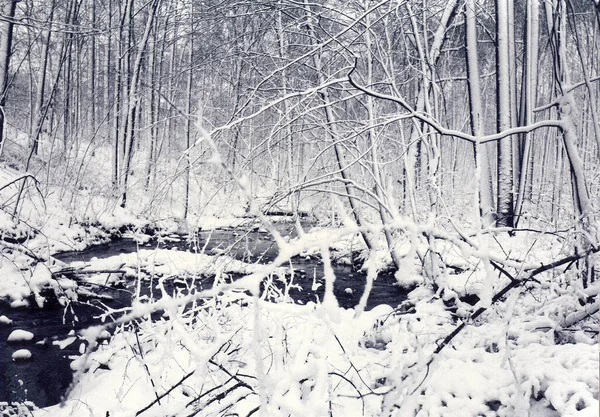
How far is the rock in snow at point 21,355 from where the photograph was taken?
4.70 meters

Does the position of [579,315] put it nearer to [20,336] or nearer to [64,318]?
[64,318]

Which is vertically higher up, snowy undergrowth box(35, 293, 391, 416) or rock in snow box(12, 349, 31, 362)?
snowy undergrowth box(35, 293, 391, 416)

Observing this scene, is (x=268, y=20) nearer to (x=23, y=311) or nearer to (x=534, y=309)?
(x=534, y=309)

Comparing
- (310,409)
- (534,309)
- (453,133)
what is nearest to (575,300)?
(534,309)

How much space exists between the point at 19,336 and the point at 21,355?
525 millimetres

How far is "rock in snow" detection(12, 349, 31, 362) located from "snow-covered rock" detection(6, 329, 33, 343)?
39 centimetres

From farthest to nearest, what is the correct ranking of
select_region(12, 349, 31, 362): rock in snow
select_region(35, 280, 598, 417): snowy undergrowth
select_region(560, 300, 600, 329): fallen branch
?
select_region(12, 349, 31, 362): rock in snow, select_region(560, 300, 600, 329): fallen branch, select_region(35, 280, 598, 417): snowy undergrowth

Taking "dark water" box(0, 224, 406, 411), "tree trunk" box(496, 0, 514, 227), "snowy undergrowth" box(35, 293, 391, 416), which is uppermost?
"tree trunk" box(496, 0, 514, 227)

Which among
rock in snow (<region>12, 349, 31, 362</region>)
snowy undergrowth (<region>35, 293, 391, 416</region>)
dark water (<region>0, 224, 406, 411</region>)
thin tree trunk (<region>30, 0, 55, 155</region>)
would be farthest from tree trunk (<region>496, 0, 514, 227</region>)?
rock in snow (<region>12, 349, 31, 362</region>)

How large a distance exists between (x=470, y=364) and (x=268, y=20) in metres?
4.20

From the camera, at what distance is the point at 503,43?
7.70 meters

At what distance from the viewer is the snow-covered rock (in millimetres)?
5121

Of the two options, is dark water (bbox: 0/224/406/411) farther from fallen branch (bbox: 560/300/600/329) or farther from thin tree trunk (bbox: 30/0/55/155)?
thin tree trunk (bbox: 30/0/55/155)

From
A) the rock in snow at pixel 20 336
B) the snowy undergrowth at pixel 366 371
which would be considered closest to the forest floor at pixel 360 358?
the snowy undergrowth at pixel 366 371
